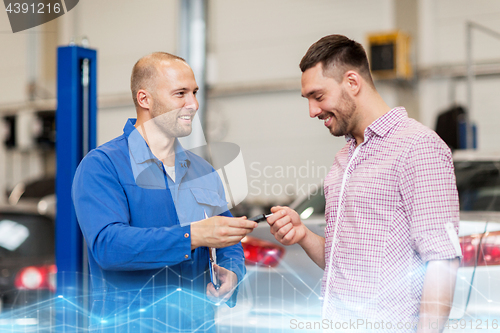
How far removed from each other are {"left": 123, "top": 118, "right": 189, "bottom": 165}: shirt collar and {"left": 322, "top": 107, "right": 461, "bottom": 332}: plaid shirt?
40 cm

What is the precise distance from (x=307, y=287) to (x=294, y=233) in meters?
0.15

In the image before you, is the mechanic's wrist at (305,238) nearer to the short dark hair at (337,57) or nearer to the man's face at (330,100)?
the man's face at (330,100)

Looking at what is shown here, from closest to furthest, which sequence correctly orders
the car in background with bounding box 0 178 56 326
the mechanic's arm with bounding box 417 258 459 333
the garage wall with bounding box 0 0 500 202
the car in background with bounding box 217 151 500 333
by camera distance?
1. the mechanic's arm with bounding box 417 258 459 333
2. the car in background with bounding box 217 151 500 333
3. the car in background with bounding box 0 178 56 326
4. the garage wall with bounding box 0 0 500 202

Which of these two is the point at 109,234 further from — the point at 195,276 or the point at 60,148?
the point at 60,148

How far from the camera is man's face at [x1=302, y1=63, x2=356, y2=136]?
119 cm

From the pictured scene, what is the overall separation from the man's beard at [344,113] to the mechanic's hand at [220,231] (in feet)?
1.04

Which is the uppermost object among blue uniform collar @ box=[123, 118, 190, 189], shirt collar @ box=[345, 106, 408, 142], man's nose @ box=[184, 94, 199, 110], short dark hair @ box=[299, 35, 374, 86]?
short dark hair @ box=[299, 35, 374, 86]

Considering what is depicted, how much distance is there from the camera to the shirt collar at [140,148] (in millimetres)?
1226

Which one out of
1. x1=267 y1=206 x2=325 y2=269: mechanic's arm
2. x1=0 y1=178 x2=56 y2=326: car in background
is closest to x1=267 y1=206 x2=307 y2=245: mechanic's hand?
x1=267 y1=206 x2=325 y2=269: mechanic's arm

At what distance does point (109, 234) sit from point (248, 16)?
4942 millimetres

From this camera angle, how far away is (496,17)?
15.9ft

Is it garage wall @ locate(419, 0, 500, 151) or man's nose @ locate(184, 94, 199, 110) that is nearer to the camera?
man's nose @ locate(184, 94, 199, 110)

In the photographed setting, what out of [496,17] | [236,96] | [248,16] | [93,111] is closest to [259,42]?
[248,16]

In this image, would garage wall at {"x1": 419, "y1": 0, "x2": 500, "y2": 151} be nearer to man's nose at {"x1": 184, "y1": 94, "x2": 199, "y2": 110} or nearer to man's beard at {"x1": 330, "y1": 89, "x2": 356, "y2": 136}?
man's beard at {"x1": 330, "y1": 89, "x2": 356, "y2": 136}
